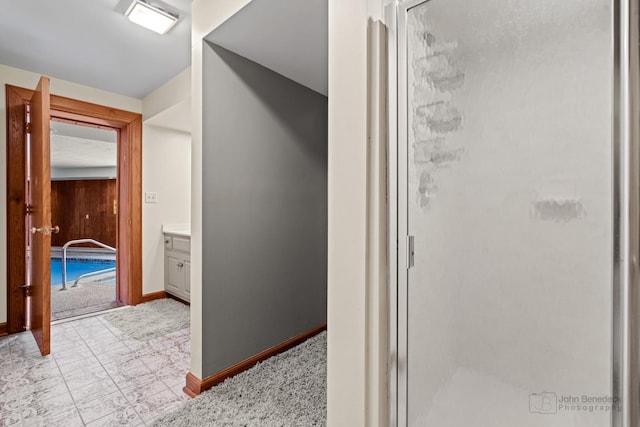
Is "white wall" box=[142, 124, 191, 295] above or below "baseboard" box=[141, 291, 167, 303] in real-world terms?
above

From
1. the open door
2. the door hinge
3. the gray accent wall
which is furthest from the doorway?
the door hinge

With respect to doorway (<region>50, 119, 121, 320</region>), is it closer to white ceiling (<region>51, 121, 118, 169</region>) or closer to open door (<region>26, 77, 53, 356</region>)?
white ceiling (<region>51, 121, 118, 169</region>)

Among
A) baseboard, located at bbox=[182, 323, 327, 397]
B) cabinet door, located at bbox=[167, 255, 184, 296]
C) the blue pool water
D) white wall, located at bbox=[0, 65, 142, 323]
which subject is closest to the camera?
baseboard, located at bbox=[182, 323, 327, 397]

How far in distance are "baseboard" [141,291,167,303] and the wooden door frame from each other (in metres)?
0.08

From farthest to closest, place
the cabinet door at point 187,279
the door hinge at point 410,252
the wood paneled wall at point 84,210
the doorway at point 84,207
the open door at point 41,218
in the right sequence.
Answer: the wood paneled wall at point 84,210
the doorway at point 84,207
the cabinet door at point 187,279
the open door at point 41,218
the door hinge at point 410,252

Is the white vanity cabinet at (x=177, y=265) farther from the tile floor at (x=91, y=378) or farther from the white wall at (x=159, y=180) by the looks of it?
the tile floor at (x=91, y=378)

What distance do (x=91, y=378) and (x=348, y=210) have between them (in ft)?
6.68

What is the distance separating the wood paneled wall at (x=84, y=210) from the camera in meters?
8.14

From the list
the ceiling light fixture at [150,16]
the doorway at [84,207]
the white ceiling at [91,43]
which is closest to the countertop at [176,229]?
the white ceiling at [91,43]

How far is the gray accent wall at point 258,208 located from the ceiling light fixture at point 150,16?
1.44 feet

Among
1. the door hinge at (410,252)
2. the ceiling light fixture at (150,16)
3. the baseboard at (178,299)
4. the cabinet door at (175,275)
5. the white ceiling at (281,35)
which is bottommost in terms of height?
the baseboard at (178,299)

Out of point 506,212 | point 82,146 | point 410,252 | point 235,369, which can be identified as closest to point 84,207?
point 82,146

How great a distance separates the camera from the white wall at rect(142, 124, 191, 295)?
11.0 ft

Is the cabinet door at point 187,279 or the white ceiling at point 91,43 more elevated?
the white ceiling at point 91,43
